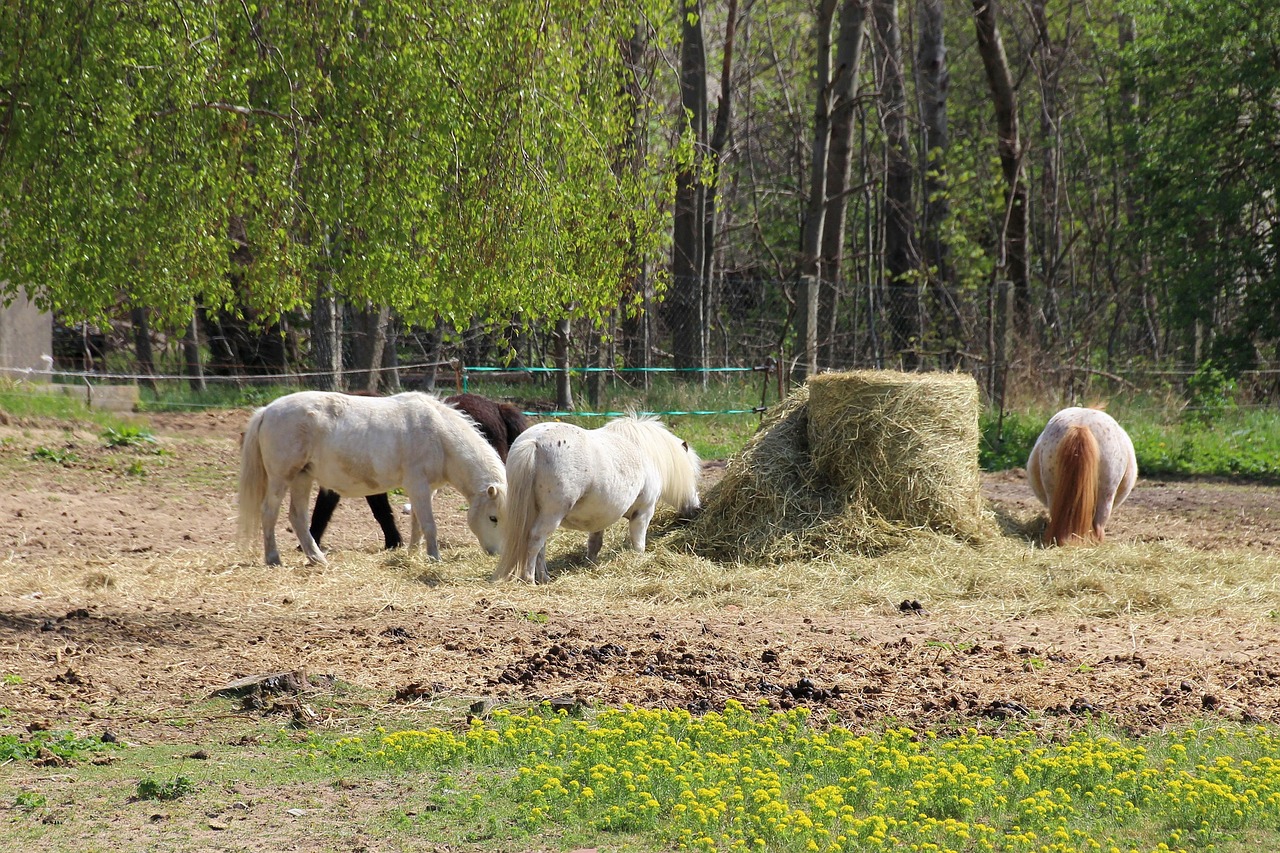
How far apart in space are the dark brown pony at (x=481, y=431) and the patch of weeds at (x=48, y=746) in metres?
4.34

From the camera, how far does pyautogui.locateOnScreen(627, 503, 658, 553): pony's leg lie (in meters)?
8.67

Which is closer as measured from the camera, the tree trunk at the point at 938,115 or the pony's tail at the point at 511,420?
the pony's tail at the point at 511,420

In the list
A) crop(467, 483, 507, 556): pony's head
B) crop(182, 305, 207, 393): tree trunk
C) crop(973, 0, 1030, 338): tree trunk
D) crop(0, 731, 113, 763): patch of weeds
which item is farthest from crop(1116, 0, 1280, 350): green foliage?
crop(0, 731, 113, 763): patch of weeds

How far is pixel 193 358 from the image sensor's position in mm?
20141

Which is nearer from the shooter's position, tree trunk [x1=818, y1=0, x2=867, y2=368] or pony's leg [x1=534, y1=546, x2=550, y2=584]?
pony's leg [x1=534, y1=546, x2=550, y2=584]

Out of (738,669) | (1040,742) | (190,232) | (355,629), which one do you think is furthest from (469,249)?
(1040,742)

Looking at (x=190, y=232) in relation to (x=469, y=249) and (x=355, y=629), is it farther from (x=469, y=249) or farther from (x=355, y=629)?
(x=355, y=629)

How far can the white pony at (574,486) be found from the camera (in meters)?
7.79

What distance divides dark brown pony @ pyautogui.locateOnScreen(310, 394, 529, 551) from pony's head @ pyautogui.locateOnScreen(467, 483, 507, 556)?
28.4 inches

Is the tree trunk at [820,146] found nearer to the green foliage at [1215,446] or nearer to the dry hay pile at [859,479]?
the green foliage at [1215,446]

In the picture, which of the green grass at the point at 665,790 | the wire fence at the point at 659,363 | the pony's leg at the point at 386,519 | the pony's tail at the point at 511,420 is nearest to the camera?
the green grass at the point at 665,790

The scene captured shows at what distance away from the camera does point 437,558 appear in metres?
8.62

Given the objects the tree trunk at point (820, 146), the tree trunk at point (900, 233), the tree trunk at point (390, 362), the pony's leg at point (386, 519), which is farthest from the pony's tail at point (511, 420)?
the tree trunk at point (900, 233)

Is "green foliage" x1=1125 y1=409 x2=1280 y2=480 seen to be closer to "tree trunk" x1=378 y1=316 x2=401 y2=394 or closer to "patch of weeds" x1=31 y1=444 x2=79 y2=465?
"tree trunk" x1=378 y1=316 x2=401 y2=394
